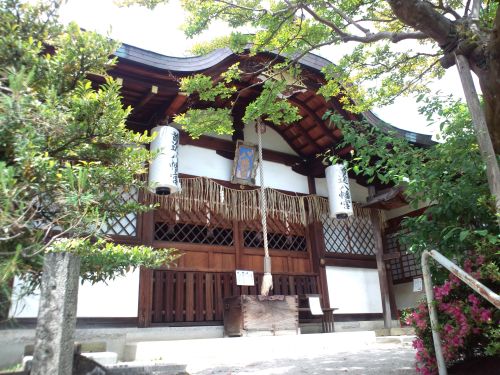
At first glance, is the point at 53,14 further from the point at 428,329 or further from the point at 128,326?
the point at 128,326

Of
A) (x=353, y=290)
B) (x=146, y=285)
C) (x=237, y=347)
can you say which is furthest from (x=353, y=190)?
(x=146, y=285)

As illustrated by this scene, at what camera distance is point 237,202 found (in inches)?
332

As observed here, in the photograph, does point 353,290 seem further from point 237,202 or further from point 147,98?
point 147,98

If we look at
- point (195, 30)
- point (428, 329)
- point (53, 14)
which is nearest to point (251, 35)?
point (195, 30)

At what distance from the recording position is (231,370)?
4715mm

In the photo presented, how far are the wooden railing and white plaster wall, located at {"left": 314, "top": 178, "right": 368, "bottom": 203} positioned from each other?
2.90 meters

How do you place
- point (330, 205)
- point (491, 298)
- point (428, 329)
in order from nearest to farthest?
point (491, 298)
point (428, 329)
point (330, 205)

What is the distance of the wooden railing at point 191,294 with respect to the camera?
7266mm

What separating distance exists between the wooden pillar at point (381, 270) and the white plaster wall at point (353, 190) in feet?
2.41

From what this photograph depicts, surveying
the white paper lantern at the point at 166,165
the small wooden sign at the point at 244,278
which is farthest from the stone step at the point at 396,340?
the white paper lantern at the point at 166,165

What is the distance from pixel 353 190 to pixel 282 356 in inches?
232

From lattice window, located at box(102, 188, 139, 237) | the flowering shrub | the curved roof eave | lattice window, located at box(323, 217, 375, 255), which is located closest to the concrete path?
the flowering shrub

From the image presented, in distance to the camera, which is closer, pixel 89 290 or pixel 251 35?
pixel 251 35

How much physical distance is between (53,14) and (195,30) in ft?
7.52
